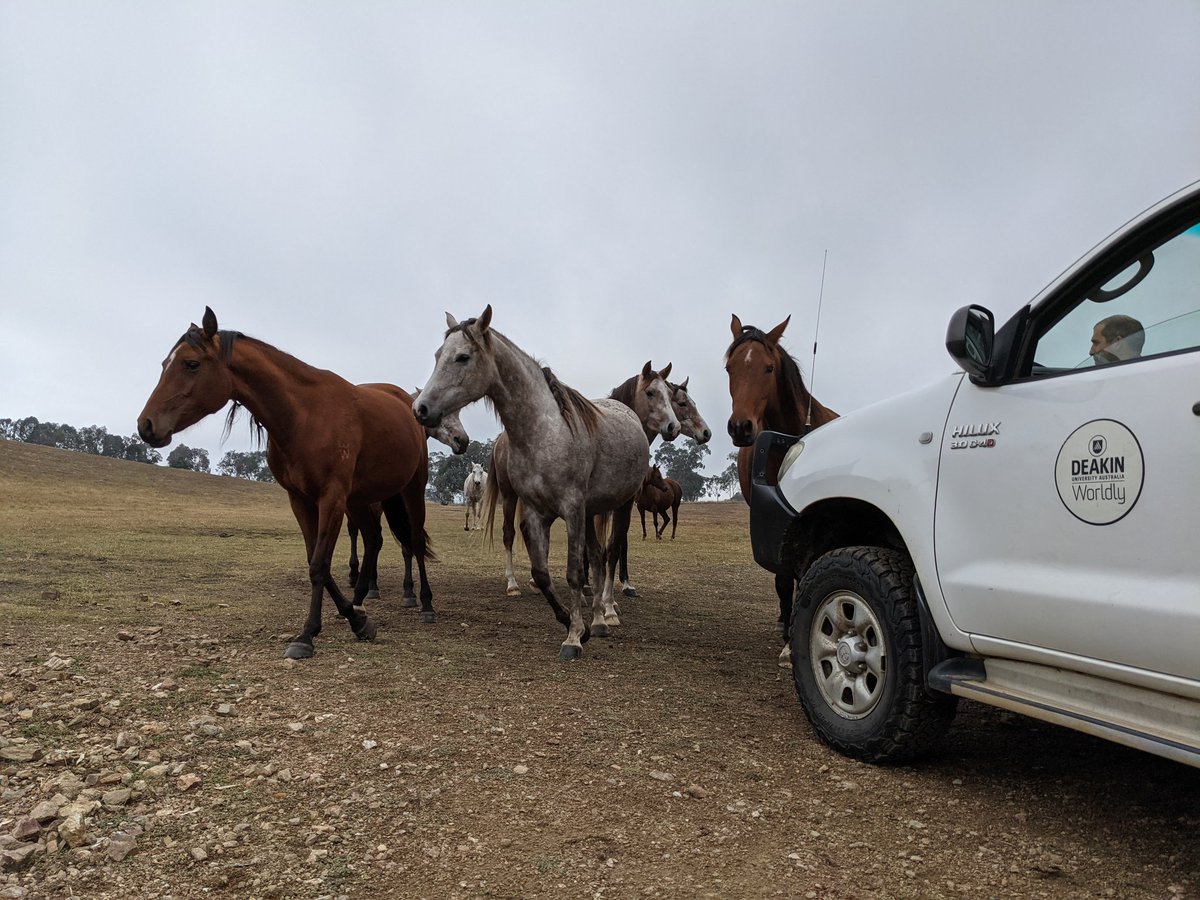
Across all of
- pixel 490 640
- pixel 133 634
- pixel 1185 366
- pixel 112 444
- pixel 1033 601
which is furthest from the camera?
pixel 112 444

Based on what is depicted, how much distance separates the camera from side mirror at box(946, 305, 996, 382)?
9.60 feet

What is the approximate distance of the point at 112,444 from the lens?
8950cm

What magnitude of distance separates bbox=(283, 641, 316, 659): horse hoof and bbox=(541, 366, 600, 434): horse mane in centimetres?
255

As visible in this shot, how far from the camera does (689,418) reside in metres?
10.3

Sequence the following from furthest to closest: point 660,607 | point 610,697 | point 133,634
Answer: point 660,607, point 133,634, point 610,697

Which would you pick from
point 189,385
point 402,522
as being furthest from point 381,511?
point 189,385

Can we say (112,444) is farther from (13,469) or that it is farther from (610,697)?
(610,697)

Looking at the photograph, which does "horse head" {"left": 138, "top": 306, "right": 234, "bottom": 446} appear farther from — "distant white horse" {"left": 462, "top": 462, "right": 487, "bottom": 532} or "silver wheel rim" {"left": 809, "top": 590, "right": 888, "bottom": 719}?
"distant white horse" {"left": 462, "top": 462, "right": 487, "bottom": 532}

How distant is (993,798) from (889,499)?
1.27 metres

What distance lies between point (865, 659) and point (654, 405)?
5.70 metres

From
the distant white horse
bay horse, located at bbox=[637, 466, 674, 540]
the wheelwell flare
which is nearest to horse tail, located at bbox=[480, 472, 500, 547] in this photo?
the wheelwell flare

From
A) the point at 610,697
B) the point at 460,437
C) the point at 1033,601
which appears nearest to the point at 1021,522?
the point at 1033,601

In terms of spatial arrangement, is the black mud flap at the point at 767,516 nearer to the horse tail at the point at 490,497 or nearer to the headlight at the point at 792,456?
the headlight at the point at 792,456

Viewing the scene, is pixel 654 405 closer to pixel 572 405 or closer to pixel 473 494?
pixel 572 405
